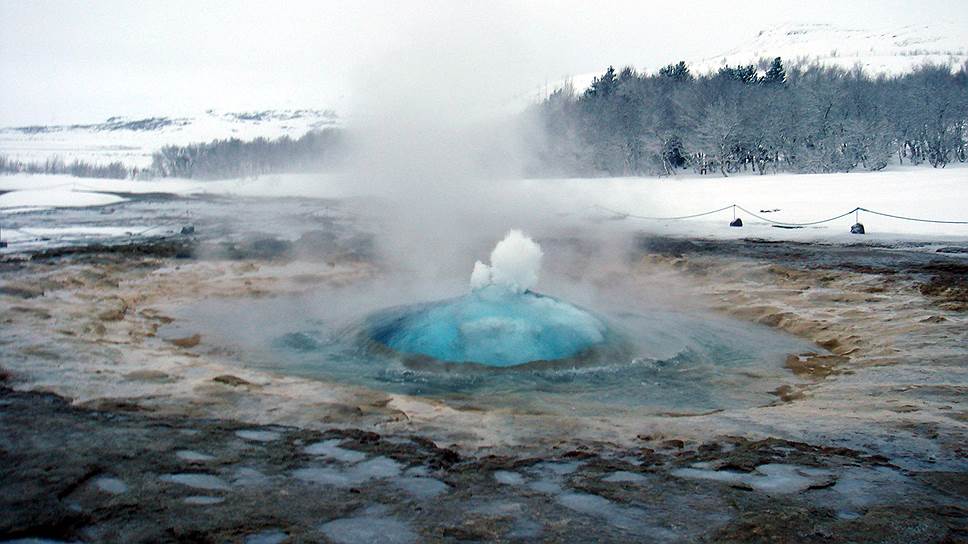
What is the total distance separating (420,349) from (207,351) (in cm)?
246

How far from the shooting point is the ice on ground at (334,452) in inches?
151

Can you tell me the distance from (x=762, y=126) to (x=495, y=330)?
40219 mm

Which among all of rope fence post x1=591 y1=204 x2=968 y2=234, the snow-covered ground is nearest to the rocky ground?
rope fence post x1=591 y1=204 x2=968 y2=234

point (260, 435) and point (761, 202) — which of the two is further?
point (761, 202)

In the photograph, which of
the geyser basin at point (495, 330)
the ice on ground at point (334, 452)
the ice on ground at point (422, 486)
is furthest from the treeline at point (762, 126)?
the ice on ground at point (422, 486)

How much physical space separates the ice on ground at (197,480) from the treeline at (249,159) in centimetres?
7178

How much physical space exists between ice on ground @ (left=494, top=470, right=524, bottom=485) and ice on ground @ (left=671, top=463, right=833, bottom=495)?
86 centimetres

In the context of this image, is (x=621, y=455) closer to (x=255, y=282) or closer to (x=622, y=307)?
(x=622, y=307)

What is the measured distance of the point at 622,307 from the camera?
9812 mm

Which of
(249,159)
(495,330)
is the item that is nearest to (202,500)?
(495,330)

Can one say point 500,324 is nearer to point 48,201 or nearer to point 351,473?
point 351,473

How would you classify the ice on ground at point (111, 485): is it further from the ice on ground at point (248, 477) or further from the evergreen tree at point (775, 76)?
the evergreen tree at point (775, 76)

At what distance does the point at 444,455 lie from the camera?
3953 millimetres

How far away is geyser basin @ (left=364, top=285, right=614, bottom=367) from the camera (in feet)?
22.4
